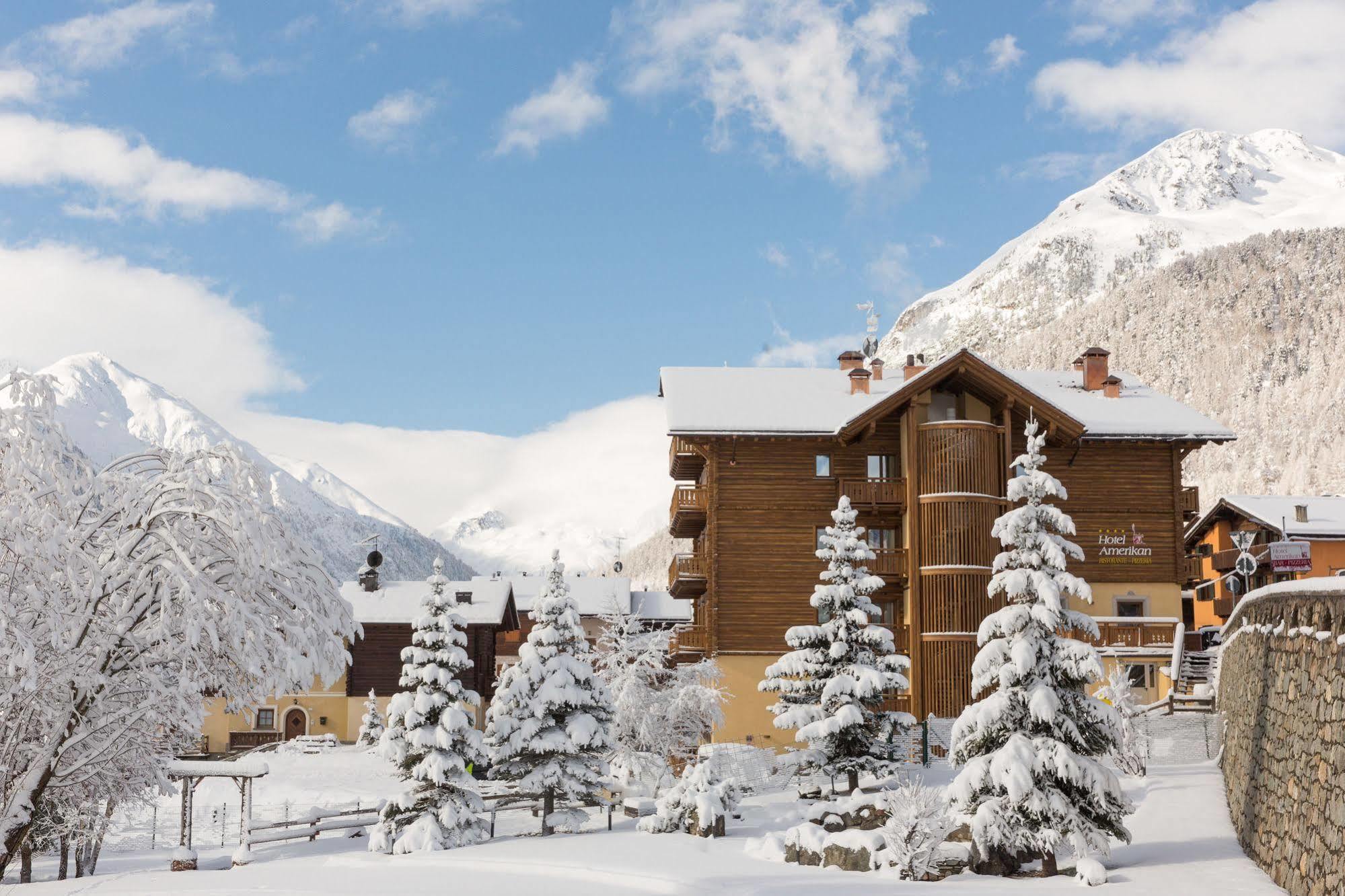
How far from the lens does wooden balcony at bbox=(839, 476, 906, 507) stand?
132 feet

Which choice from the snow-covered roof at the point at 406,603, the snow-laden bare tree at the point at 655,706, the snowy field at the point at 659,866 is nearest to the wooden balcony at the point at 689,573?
the snow-laden bare tree at the point at 655,706

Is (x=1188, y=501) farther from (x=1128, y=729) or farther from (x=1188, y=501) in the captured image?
(x=1128, y=729)

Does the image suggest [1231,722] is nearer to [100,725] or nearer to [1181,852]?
[1181,852]

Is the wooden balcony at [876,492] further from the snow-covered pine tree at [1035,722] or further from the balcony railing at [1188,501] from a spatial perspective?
the snow-covered pine tree at [1035,722]

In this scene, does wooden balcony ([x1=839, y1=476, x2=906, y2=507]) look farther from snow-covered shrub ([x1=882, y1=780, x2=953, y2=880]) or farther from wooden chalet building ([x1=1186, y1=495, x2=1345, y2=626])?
wooden chalet building ([x1=1186, y1=495, x2=1345, y2=626])

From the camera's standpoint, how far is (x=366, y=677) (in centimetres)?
6278

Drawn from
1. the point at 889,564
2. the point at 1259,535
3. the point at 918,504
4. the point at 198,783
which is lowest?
the point at 198,783

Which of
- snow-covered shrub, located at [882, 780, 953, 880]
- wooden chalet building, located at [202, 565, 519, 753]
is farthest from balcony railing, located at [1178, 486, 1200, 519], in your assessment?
wooden chalet building, located at [202, 565, 519, 753]

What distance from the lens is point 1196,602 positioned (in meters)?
71.7

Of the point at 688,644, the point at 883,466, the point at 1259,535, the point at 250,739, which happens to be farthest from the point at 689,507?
the point at 1259,535

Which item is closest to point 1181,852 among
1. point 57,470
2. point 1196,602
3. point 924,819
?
point 924,819

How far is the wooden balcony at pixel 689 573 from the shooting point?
42.8 metres

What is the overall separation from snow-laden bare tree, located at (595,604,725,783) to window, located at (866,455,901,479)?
27.7 feet

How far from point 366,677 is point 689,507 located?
1065 inches
